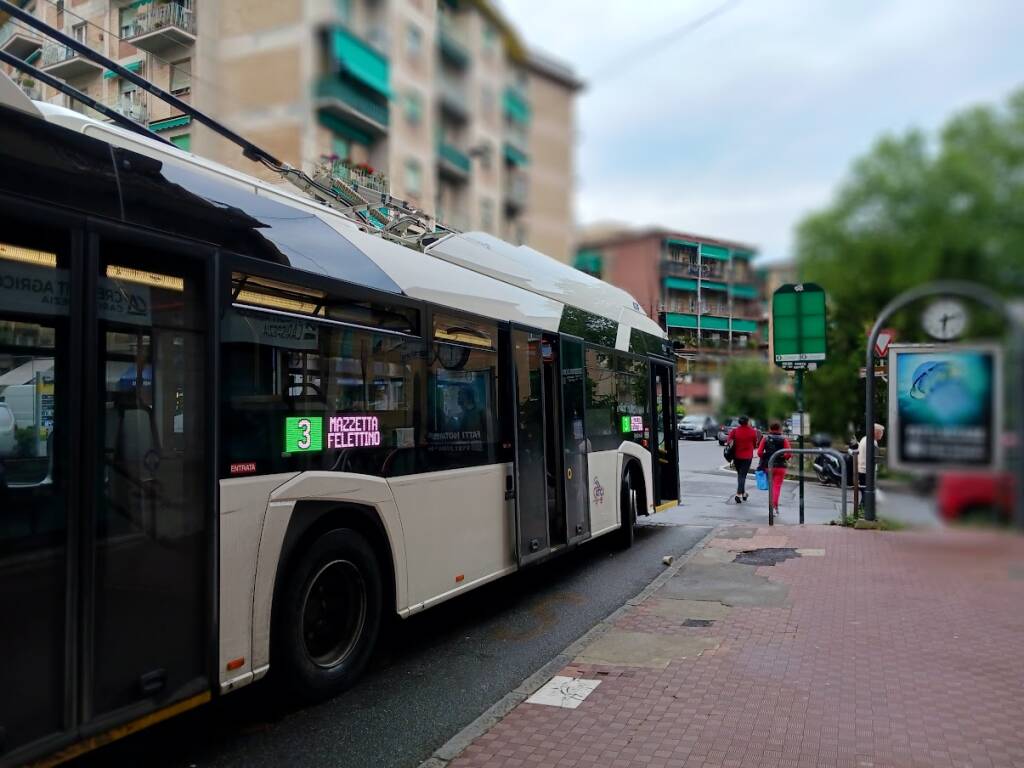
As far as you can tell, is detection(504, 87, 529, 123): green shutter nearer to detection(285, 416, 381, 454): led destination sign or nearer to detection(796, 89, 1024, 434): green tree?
detection(796, 89, 1024, 434): green tree

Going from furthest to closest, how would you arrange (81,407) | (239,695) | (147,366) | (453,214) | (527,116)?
(239,695) < (147,366) < (81,407) < (453,214) < (527,116)

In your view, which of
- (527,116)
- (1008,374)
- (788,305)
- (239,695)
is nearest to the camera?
(1008,374)

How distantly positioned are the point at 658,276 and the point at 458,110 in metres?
0.54

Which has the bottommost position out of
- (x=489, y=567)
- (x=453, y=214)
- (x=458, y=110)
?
(x=489, y=567)

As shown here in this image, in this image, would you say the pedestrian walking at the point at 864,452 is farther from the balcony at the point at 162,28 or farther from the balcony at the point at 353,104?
the balcony at the point at 162,28

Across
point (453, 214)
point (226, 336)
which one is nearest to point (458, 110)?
point (453, 214)

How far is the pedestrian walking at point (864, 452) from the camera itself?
1.15 m

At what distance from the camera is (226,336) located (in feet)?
14.0

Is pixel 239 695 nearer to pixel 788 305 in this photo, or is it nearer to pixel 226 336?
pixel 226 336

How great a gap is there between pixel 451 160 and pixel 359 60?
37cm

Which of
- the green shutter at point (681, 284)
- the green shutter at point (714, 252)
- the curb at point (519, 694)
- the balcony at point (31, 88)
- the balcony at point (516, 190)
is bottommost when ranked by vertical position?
the curb at point (519, 694)

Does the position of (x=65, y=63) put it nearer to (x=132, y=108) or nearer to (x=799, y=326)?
(x=132, y=108)

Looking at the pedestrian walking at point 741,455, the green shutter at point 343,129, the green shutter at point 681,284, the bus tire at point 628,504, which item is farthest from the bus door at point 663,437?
the green shutter at point 343,129

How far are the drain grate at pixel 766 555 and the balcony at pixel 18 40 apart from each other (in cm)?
843
